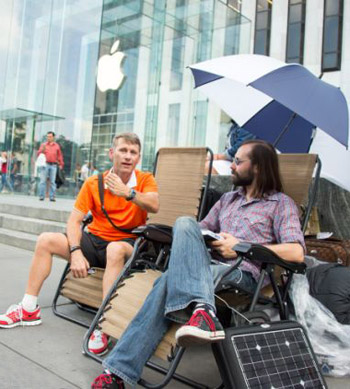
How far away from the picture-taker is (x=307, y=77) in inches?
122

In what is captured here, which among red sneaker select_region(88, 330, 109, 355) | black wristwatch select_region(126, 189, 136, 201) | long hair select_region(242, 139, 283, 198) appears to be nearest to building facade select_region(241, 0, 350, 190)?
long hair select_region(242, 139, 283, 198)

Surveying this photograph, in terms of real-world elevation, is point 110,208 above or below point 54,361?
above

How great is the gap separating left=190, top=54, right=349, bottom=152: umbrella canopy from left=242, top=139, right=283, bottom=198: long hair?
0.31 meters

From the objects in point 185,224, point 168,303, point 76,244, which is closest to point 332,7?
point 76,244

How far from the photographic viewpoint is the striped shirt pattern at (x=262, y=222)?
2531 mm

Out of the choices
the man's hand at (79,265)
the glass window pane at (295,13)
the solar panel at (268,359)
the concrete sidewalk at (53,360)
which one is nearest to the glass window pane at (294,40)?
the glass window pane at (295,13)

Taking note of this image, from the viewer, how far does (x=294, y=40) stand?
2067 centimetres

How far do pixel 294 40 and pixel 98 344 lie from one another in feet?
67.9

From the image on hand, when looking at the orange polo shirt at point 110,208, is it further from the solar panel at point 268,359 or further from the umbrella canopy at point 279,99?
the solar panel at point 268,359

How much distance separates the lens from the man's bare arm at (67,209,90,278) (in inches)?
110

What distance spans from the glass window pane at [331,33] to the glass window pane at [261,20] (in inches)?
122

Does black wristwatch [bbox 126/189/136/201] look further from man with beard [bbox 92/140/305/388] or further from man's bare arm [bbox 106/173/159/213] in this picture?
man with beard [bbox 92/140/305/388]

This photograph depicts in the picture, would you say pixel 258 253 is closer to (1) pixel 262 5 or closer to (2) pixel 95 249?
(2) pixel 95 249

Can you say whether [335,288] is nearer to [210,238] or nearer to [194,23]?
[210,238]
